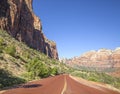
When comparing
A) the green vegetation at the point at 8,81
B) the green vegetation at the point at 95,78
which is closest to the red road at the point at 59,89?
the green vegetation at the point at 8,81

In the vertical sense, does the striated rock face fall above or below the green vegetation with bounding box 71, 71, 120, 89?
above

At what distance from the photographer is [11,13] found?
9444cm

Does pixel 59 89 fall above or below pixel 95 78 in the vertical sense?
below

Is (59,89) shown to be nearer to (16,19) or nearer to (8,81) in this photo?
(8,81)

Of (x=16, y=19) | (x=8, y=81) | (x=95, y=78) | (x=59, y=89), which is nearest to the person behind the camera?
(x=59, y=89)

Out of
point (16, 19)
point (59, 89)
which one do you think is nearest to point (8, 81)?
point (59, 89)

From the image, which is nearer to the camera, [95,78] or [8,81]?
[8,81]

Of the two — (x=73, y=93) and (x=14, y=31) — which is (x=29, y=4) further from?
(x=73, y=93)

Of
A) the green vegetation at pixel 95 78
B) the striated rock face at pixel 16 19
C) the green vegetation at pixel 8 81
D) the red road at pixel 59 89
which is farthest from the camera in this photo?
the striated rock face at pixel 16 19

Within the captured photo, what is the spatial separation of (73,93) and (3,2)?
8484 centimetres

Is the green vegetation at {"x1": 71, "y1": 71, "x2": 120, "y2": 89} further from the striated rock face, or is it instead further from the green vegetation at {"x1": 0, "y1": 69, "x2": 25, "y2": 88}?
the striated rock face

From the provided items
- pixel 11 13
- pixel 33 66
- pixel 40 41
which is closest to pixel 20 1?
pixel 11 13

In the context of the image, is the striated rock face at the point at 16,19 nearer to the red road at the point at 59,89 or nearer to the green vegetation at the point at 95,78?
the green vegetation at the point at 95,78

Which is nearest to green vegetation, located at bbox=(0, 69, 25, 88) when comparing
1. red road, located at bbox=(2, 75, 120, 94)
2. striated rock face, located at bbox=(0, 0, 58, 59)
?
red road, located at bbox=(2, 75, 120, 94)
